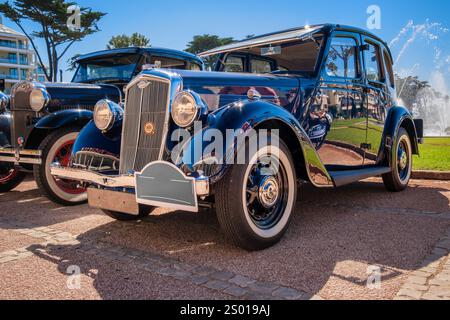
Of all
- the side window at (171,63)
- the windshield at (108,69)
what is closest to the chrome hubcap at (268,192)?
the windshield at (108,69)

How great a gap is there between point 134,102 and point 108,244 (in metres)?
1.20

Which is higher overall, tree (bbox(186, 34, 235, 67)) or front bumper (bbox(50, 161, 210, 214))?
tree (bbox(186, 34, 235, 67))

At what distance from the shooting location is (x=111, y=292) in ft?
7.63

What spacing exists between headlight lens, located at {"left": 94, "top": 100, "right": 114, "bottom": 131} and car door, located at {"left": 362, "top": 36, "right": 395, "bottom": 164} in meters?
2.96

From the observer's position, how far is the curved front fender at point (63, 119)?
4.73m

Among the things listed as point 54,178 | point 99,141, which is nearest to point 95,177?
point 99,141

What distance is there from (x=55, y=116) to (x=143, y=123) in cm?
217

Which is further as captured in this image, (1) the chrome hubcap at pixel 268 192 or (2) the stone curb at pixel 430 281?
(1) the chrome hubcap at pixel 268 192

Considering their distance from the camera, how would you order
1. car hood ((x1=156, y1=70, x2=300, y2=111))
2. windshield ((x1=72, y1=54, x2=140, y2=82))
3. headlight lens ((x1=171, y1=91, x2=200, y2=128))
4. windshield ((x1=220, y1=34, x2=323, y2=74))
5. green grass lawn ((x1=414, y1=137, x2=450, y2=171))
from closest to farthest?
headlight lens ((x1=171, y1=91, x2=200, y2=128))
car hood ((x1=156, y1=70, x2=300, y2=111))
windshield ((x1=220, y1=34, x2=323, y2=74))
windshield ((x1=72, y1=54, x2=140, y2=82))
green grass lawn ((x1=414, y1=137, x2=450, y2=171))

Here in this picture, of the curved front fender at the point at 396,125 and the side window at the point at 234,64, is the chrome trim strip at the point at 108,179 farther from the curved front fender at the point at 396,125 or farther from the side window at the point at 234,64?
the curved front fender at the point at 396,125

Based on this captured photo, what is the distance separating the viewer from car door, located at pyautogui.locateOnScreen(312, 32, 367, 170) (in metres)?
4.08

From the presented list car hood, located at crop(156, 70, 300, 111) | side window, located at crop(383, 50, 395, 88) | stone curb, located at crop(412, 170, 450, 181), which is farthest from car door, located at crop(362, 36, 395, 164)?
stone curb, located at crop(412, 170, 450, 181)

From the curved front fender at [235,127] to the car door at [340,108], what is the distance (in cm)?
80

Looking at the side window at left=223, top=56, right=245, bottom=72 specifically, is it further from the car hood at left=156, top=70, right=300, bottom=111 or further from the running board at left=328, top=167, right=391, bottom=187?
the running board at left=328, top=167, right=391, bottom=187
